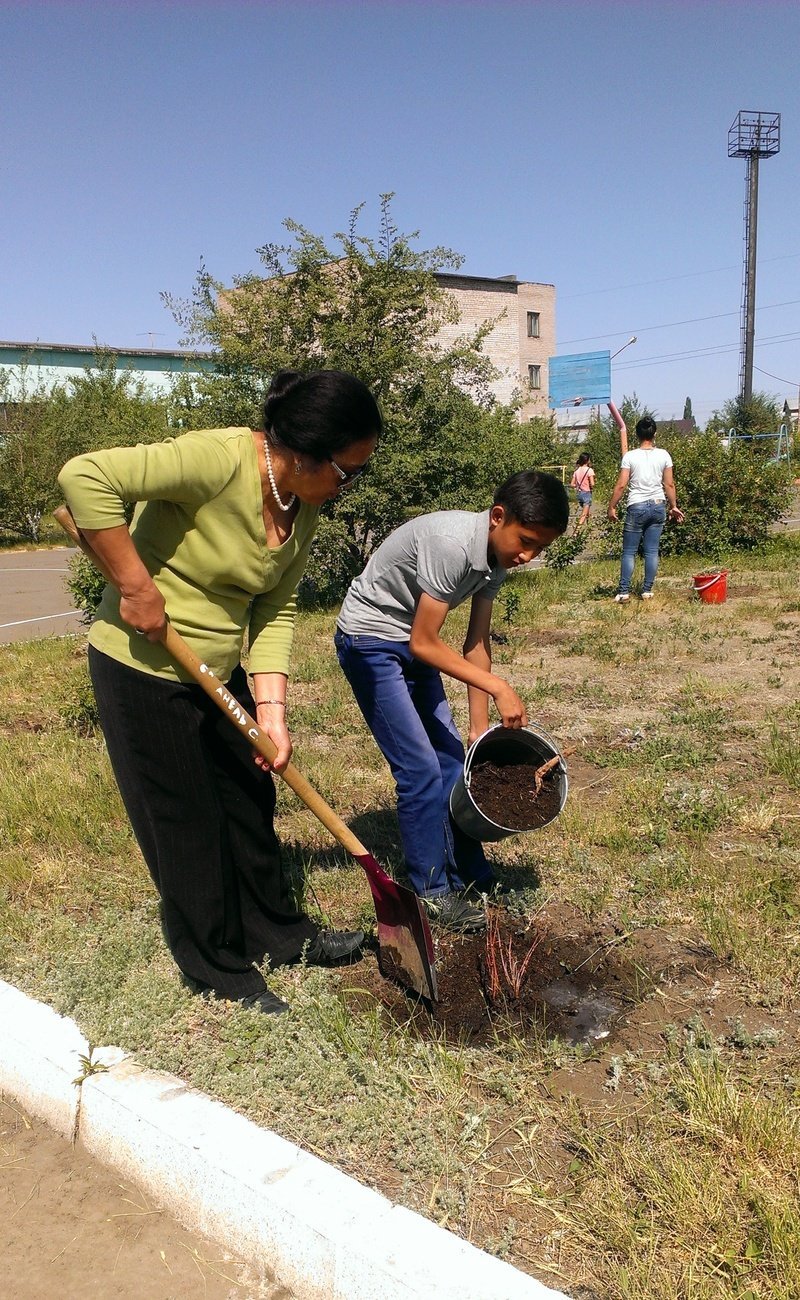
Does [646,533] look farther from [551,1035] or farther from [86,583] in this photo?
[551,1035]

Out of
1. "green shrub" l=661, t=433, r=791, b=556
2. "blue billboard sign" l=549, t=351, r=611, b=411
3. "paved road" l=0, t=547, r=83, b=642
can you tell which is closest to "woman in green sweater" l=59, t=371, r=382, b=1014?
"paved road" l=0, t=547, r=83, b=642

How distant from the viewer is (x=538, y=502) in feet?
9.59

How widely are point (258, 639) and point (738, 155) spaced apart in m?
46.0

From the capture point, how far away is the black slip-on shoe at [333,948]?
316 centimetres

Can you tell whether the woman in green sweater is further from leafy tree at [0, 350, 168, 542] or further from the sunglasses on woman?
leafy tree at [0, 350, 168, 542]

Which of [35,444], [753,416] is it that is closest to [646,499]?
[35,444]

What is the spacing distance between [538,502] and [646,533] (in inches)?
276

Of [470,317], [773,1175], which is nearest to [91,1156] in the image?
[773,1175]

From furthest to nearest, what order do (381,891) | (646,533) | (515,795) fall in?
1. (646,533)
2. (515,795)
3. (381,891)

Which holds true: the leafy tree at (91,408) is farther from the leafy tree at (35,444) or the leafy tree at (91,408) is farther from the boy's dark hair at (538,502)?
the boy's dark hair at (538,502)

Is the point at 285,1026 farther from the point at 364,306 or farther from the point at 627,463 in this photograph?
the point at 364,306

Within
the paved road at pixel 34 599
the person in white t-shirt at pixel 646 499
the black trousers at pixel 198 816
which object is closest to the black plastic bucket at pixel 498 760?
the black trousers at pixel 198 816

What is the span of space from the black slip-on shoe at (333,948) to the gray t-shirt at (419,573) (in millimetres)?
969

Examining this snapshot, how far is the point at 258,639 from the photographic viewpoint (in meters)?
3.04
